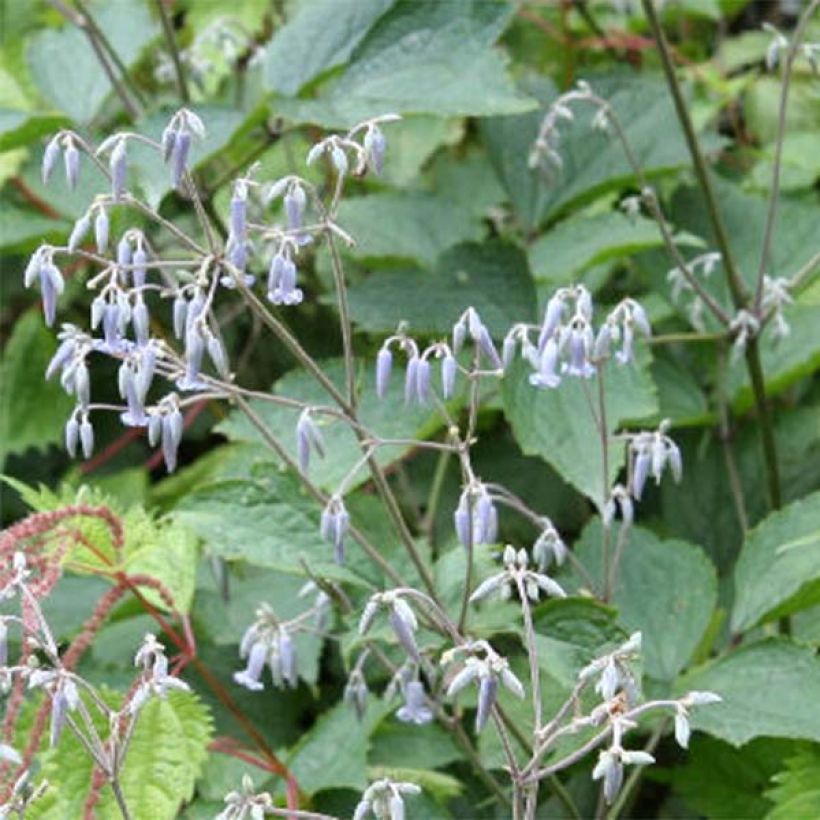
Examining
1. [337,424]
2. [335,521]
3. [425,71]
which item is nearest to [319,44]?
[425,71]

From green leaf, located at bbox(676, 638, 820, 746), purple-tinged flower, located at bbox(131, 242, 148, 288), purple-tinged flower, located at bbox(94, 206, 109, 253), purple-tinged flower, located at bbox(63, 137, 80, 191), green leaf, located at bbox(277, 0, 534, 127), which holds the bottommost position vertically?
green leaf, located at bbox(676, 638, 820, 746)

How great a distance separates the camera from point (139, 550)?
2229mm

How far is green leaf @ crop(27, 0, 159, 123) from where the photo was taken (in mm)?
3033

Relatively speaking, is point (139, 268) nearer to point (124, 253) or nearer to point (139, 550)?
point (124, 253)

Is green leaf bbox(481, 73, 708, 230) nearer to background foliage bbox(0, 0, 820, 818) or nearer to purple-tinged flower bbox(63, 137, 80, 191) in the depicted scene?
background foliage bbox(0, 0, 820, 818)

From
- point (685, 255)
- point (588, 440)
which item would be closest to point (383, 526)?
point (588, 440)

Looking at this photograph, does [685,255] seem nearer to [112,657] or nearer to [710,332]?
[710,332]

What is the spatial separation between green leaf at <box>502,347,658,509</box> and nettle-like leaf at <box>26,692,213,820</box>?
57cm

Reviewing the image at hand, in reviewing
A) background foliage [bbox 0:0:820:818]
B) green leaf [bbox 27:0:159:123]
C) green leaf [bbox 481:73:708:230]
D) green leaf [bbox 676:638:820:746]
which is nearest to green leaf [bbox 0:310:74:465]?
background foliage [bbox 0:0:820:818]

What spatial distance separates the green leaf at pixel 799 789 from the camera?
2029 mm

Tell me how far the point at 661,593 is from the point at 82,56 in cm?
143

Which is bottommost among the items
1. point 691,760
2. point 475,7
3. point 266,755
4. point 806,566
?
point 691,760

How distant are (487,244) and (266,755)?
83cm

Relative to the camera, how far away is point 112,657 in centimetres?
256
